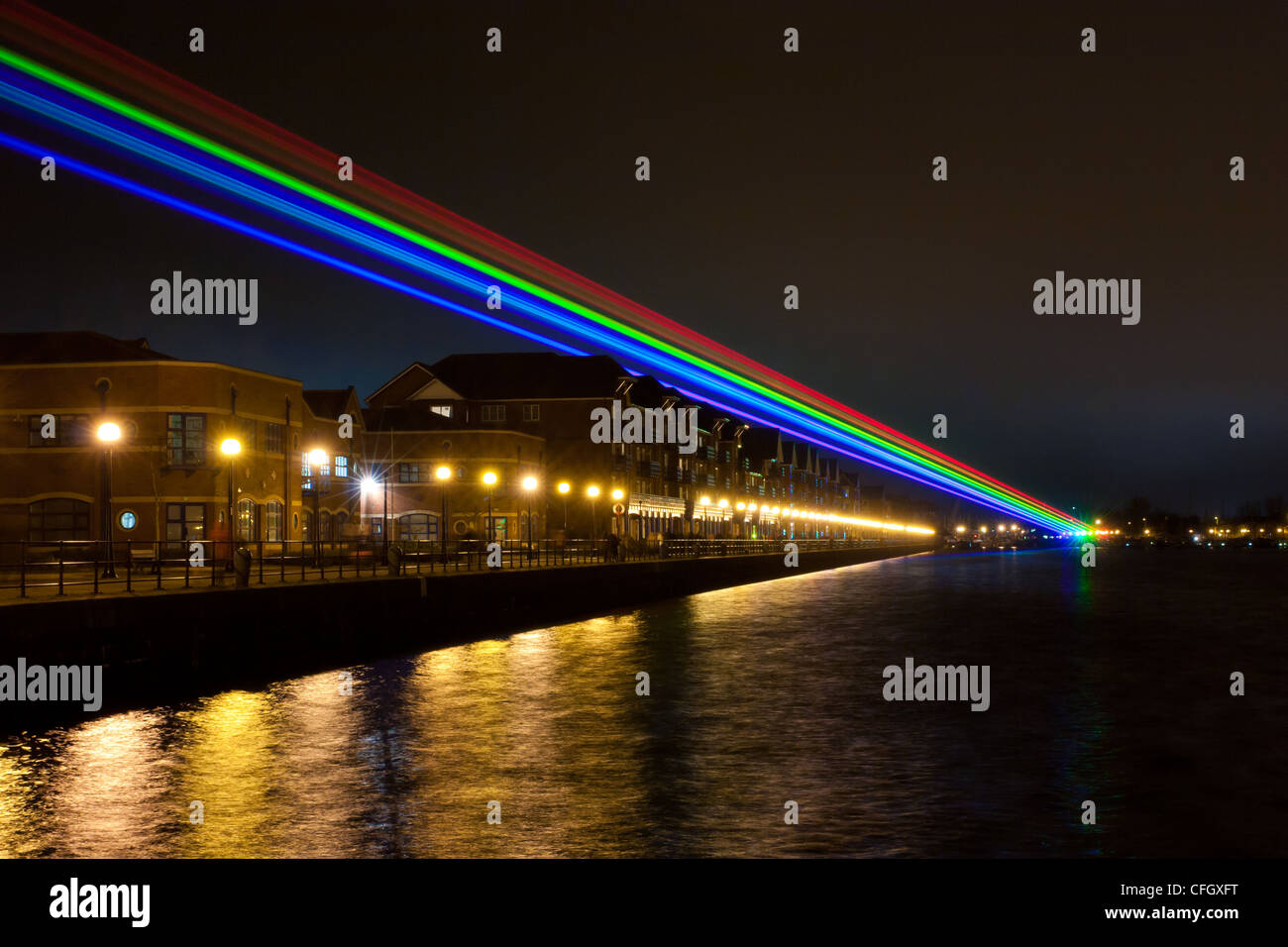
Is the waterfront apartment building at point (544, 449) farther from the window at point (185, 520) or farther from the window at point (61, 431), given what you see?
the window at point (61, 431)

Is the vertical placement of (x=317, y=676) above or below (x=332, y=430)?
below

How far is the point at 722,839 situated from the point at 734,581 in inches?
2789

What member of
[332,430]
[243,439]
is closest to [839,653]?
[243,439]

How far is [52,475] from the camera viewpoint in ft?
169

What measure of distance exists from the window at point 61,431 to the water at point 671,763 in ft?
76.0

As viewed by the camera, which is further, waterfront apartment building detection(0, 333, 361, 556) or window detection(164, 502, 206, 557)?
window detection(164, 502, 206, 557)

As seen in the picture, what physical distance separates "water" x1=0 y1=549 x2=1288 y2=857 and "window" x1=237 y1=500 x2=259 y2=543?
19.4 meters

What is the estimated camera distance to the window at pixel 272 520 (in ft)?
185

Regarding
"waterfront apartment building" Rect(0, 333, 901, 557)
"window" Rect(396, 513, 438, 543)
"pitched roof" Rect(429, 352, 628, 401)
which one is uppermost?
"pitched roof" Rect(429, 352, 628, 401)

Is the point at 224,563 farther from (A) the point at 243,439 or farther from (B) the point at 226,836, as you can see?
(B) the point at 226,836

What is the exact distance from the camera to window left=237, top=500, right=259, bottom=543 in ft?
176

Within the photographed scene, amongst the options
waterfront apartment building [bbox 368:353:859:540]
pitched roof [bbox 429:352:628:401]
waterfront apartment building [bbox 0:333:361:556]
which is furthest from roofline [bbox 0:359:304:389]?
pitched roof [bbox 429:352:628:401]

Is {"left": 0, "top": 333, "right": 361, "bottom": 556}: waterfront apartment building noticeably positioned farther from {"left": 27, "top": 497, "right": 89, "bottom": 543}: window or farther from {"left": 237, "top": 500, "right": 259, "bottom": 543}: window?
{"left": 237, "top": 500, "right": 259, "bottom": 543}: window

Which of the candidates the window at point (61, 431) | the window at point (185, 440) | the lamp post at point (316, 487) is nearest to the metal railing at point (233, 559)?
the lamp post at point (316, 487)
